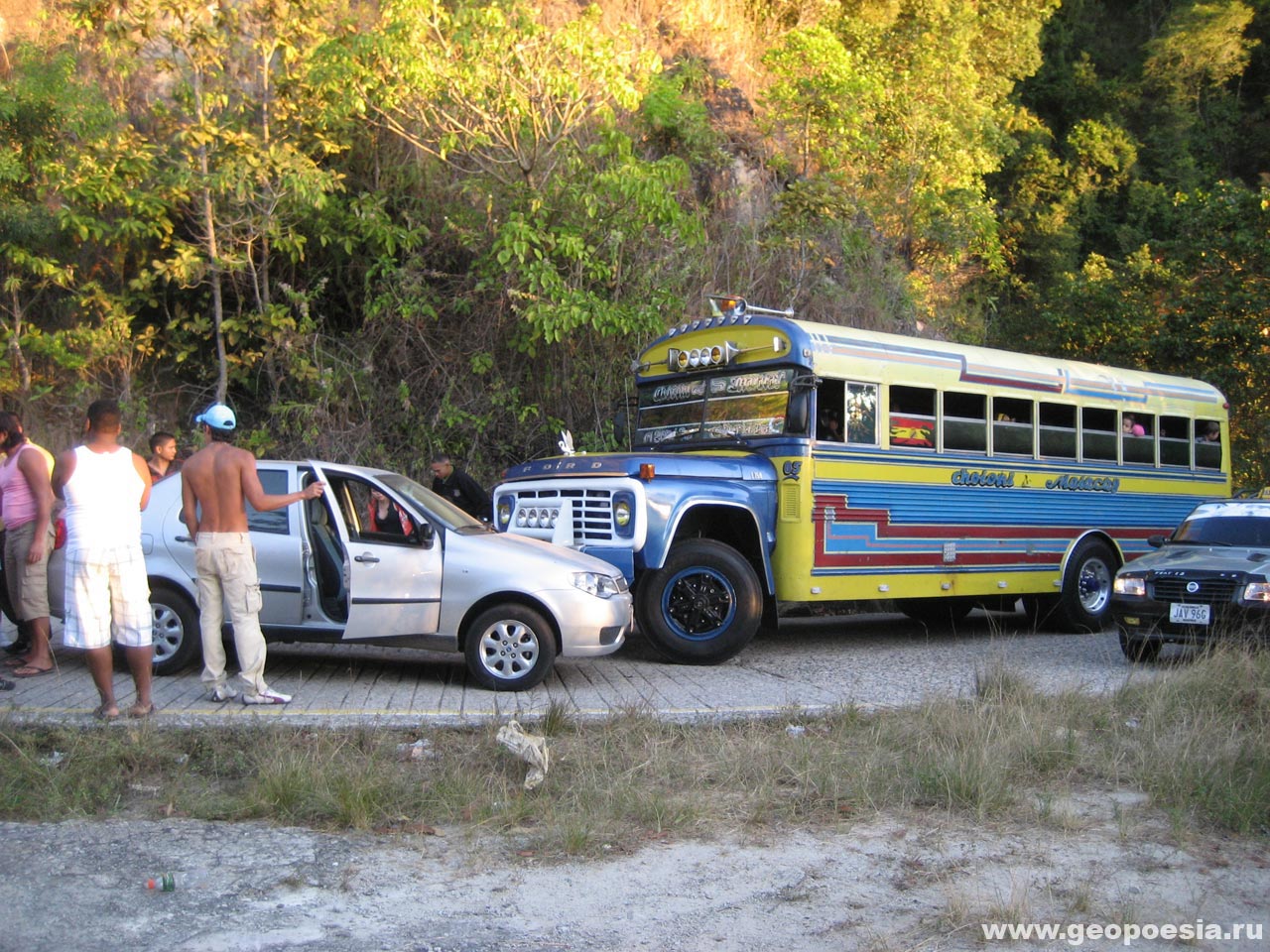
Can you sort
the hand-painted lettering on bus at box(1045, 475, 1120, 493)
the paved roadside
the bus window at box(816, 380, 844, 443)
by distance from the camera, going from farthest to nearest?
the hand-painted lettering on bus at box(1045, 475, 1120, 493) < the bus window at box(816, 380, 844, 443) < the paved roadside

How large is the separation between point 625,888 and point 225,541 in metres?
3.75

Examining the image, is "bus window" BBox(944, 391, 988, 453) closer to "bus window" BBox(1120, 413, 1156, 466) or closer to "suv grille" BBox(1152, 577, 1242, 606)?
"suv grille" BBox(1152, 577, 1242, 606)

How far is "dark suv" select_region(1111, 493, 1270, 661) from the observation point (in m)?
10.1

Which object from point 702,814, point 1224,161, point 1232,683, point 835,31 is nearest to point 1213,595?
point 1232,683

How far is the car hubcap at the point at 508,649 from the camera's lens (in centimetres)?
855

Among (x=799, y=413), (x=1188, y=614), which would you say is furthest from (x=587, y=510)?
(x=1188, y=614)

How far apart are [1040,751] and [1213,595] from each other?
4.34 meters

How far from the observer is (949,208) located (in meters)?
22.8

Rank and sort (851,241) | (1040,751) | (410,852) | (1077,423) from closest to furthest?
1. (410,852)
2. (1040,751)
3. (1077,423)
4. (851,241)

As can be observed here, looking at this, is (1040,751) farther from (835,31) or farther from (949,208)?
(835,31)

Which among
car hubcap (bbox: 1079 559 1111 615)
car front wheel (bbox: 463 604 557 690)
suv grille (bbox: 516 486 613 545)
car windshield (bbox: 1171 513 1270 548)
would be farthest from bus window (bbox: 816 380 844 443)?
car hubcap (bbox: 1079 559 1111 615)

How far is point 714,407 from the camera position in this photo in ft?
37.7

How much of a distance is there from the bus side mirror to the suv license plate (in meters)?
3.55

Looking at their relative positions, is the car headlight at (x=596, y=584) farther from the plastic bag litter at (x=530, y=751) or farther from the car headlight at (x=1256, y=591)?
the car headlight at (x=1256, y=591)
